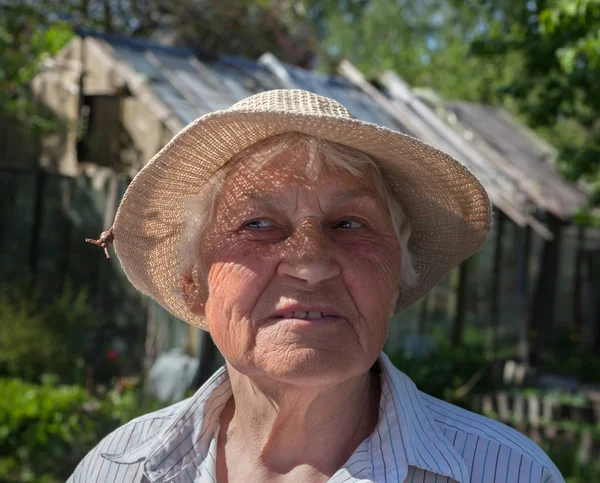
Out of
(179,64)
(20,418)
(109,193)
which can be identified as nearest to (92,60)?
(179,64)

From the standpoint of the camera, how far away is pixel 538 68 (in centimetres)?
580

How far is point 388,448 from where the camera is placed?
5.83ft

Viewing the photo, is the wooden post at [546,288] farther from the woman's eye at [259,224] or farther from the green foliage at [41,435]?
the woman's eye at [259,224]

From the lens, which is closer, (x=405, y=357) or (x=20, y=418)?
(x=20, y=418)

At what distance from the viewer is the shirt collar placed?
1737 millimetres

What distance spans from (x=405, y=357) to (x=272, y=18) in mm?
7946

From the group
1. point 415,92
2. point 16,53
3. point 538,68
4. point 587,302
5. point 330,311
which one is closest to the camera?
point 330,311

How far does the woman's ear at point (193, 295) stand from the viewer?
2094mm

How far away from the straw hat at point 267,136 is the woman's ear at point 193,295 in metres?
0.11

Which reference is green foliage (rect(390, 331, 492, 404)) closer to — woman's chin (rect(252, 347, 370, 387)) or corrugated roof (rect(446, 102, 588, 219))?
corrugated roof (rect(446, 102, 588, 219))

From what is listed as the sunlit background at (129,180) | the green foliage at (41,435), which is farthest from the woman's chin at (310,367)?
the green foliage at (41,435)

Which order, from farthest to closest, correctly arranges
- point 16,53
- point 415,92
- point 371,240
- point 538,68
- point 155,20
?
point 155,20
point 415,92
point 16,53
point 538,68
point 371,240

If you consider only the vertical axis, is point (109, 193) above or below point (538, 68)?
below

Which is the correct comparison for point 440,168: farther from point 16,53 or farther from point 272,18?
point 272,18
